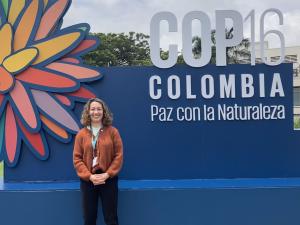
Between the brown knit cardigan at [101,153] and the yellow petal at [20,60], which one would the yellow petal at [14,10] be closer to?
the yellow petal at [20,60]

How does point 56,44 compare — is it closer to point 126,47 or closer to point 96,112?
point 96,112

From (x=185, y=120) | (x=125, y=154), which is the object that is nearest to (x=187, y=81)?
(x=185, y=120)

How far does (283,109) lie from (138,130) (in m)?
1.55

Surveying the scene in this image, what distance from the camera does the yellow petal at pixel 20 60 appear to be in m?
4.45

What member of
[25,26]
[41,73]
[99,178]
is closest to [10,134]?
[41,73]

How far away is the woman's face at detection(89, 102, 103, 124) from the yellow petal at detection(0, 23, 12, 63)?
4.75ft

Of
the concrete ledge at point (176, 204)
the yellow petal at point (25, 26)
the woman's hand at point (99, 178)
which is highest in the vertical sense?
the yellow petal at point (25, 26)

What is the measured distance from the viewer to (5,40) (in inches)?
176

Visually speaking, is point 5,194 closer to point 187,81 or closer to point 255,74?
point 187,81

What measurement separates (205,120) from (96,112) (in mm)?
1351

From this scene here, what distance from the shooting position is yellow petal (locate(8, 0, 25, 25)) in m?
4.52

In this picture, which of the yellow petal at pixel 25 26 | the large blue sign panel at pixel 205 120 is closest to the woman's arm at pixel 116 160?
the large blue sign panel at pixel 205 120

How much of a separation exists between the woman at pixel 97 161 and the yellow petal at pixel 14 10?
161cm

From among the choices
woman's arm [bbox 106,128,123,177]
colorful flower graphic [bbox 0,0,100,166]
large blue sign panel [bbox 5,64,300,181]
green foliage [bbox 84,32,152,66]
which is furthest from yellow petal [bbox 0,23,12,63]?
green foliage [bbox 84,32,152,66]
